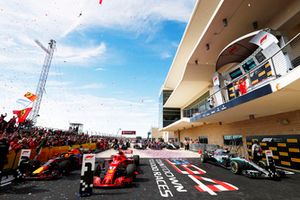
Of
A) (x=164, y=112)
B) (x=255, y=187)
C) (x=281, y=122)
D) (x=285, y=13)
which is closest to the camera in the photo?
(x=255, y=187)

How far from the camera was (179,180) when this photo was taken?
616 cm

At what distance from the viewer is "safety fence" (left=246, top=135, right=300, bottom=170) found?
8094mm

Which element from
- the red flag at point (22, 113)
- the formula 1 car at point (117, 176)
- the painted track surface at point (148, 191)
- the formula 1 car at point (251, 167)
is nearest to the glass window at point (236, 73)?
the formula 1 car at point (251, 167)

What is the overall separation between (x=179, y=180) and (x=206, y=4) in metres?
13.0

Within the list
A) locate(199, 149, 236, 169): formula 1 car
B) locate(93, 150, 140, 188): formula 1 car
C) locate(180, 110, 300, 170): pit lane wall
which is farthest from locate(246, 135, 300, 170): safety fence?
locate(93, 150, 140, 188): formula 1 car

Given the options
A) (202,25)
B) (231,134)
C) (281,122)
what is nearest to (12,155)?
(281,122)

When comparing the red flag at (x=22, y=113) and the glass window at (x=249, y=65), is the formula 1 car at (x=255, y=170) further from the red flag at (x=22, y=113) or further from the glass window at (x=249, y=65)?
the red flag at (x=22, y=113)

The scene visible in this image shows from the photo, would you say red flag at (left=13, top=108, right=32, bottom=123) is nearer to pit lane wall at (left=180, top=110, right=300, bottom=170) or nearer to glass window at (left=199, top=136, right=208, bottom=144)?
pit lane wall at (left=180, top=110, right=300, bottom=170)

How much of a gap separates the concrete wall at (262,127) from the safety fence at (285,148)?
0.30 m

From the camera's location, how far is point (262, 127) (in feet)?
34.7

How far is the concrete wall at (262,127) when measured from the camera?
28.1ft

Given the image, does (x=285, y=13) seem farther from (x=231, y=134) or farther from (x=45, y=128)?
(x=45, y=128)

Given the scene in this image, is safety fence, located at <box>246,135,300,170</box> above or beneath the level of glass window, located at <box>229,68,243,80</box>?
beneath

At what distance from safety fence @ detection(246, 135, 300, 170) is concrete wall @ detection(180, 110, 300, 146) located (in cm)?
30
